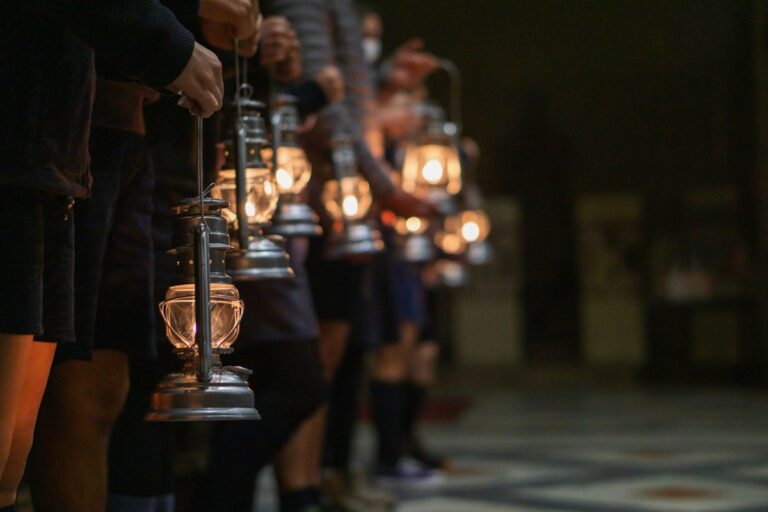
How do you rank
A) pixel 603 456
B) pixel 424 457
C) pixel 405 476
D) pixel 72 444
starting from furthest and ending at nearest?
1. pixel 603 456
2. pixel 424 457
3. pixel 405 476
4. pixel 72 444

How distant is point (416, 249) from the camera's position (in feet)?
13.5

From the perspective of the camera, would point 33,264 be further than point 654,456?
No

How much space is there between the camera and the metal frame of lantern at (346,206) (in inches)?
101

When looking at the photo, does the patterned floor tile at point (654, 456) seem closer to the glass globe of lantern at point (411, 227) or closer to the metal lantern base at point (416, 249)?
the metal lantern base at point (416, 249)

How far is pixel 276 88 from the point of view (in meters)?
2.26

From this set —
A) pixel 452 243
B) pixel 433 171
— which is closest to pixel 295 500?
pixel 433 171

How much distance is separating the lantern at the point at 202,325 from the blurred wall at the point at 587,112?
25.8ft

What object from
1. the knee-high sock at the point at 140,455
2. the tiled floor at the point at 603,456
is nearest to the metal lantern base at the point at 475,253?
the tiled floor at the point at 603,456

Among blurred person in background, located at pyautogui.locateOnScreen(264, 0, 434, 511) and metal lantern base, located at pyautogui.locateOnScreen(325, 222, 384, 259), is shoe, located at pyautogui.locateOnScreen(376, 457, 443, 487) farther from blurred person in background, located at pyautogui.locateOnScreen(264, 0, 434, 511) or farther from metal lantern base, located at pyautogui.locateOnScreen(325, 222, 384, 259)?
metal lantern base, located at pyautogui.locateOnScreen(325, 222, 384, 259)

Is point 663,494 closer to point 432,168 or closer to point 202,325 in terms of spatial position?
point 432,168

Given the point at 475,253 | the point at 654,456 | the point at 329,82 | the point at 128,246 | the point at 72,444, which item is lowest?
the point at 654,456

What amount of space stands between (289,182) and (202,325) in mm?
848

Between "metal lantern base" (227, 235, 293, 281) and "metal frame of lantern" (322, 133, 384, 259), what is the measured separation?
2.45 feet

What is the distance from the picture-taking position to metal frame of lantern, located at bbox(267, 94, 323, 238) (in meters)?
2.13
